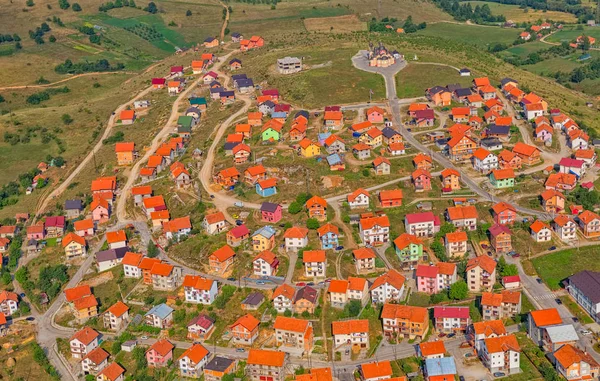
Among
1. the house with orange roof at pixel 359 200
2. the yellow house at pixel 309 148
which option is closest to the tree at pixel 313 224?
the house with orange roof at pixel 359 200

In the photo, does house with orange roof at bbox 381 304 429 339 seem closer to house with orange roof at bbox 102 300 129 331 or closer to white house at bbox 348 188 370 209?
white house at bbox 348 188 370 209

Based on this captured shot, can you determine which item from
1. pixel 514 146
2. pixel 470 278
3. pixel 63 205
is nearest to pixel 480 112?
pixel 514 146

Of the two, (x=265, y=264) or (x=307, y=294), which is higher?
(x=265, y=264)

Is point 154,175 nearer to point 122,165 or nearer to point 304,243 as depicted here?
point 122,165

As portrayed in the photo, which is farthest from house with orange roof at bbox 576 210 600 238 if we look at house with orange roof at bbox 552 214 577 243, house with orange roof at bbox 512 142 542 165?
house with orange roof at bbox 512 142 542 165

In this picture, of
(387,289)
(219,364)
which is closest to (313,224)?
(387,289)

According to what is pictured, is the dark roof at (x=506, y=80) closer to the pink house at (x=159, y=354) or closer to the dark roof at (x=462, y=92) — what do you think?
the dark roof at (x=462, y=92)

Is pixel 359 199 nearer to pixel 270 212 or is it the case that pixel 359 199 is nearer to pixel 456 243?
pixel 270 212

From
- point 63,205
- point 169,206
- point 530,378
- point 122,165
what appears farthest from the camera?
point 122,165
